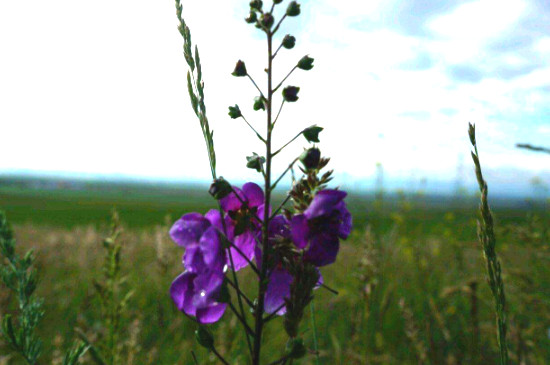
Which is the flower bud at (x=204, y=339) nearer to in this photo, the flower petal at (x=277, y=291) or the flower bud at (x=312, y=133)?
the flower petal at (x=277, y=291)

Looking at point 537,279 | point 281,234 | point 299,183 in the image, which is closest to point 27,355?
point 281,234

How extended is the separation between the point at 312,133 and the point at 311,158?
82 mm

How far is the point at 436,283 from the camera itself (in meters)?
5.16

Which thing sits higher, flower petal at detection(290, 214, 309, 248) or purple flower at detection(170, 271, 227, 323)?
flower petal at detection(290, 214, 309, 248)

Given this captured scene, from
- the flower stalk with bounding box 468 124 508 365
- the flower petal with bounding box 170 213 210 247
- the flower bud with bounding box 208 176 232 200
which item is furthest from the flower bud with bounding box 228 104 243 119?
the flower stalk with bounding box 468 124 508 365

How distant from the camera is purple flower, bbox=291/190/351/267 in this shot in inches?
44.4

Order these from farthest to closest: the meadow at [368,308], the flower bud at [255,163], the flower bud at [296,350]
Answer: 1. the meadow at [368,308]
2. the flower bud at [255,163]
3. the flower bud at [296,350]

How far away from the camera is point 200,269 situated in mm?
1188

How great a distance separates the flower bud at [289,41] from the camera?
123 cm

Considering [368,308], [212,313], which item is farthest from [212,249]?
[368,308]

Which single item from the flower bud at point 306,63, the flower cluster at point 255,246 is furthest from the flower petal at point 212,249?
the flower bud at point 306,63

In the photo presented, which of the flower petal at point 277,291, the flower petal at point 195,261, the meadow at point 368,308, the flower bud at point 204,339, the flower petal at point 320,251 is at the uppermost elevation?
the flower petal at point 320,251

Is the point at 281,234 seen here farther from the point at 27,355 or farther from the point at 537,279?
the point at 537,279

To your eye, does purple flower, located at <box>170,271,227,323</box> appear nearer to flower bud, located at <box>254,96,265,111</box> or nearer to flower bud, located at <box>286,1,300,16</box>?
flower bud, located at <box>254,96,265,111</box>
